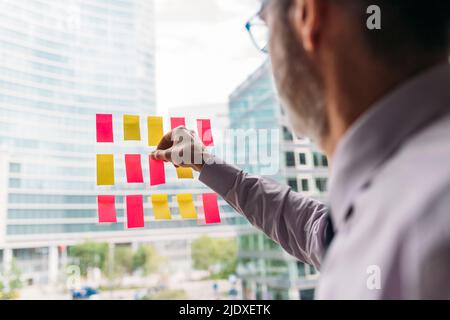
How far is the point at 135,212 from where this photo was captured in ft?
3.28

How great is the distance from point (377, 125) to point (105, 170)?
720mm

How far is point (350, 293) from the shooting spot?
35 cm

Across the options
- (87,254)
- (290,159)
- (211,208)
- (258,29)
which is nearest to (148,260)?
(87,254)

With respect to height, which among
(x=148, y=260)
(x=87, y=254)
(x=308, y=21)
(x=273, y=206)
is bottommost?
(x=148, y=260)

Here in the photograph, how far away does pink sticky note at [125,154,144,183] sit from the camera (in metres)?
1.00

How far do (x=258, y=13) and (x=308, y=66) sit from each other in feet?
0.46

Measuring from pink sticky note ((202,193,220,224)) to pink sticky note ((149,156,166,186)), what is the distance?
0.47 ft

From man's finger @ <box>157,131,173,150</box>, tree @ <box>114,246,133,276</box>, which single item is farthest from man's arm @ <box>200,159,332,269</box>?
tree @ <box>114,246,133,276</box>

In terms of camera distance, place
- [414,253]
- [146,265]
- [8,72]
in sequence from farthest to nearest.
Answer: [146,265]
[8,72]
[414,253]

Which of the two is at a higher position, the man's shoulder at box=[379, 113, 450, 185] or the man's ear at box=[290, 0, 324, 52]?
the man's ear at box=[290, 0, 324, 52]

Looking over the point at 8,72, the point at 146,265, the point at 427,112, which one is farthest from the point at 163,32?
the point at 146,265

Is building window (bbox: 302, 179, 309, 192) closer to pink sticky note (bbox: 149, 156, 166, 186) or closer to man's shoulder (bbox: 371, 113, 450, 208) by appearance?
pink sticky note (bbox: 149, 156, 166, 186)

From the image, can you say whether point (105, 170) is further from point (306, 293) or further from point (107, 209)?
point (306, 293)
